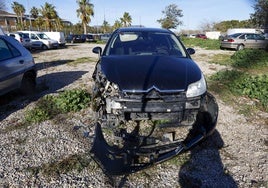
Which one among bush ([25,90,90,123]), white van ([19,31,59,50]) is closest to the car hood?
bush ([25,90,90,123])

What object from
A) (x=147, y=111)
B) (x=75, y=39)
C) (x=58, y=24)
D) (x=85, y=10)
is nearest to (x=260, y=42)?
(x=147, y=111)

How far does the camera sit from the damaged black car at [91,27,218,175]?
286 centimetres

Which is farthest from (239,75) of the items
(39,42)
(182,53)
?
(39,42)

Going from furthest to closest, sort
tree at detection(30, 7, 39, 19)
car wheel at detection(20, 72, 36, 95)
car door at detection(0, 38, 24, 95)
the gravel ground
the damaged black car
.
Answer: tree at detection(30, 7, 39, 19), car wheel at detection(20, 72, 36, 95), car door at detection(0, 38, 24, 95), the damaged black car, the gravel ground

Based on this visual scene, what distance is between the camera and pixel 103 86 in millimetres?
3311

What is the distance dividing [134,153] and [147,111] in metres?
0.57

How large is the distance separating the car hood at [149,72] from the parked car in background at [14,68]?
2.19 metres

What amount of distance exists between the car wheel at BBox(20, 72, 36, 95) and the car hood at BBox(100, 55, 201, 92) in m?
2.71

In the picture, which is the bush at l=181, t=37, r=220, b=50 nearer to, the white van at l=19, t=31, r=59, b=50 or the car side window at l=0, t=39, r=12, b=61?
the white van at l=19, t=31, r=59, b=50

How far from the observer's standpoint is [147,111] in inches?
119

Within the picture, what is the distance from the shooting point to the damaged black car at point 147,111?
112 inches

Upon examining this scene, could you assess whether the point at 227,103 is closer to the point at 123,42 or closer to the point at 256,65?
the point at 123,42

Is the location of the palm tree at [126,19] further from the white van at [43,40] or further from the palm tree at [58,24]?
the white van at [43,40]

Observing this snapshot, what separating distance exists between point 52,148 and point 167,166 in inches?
63.6
